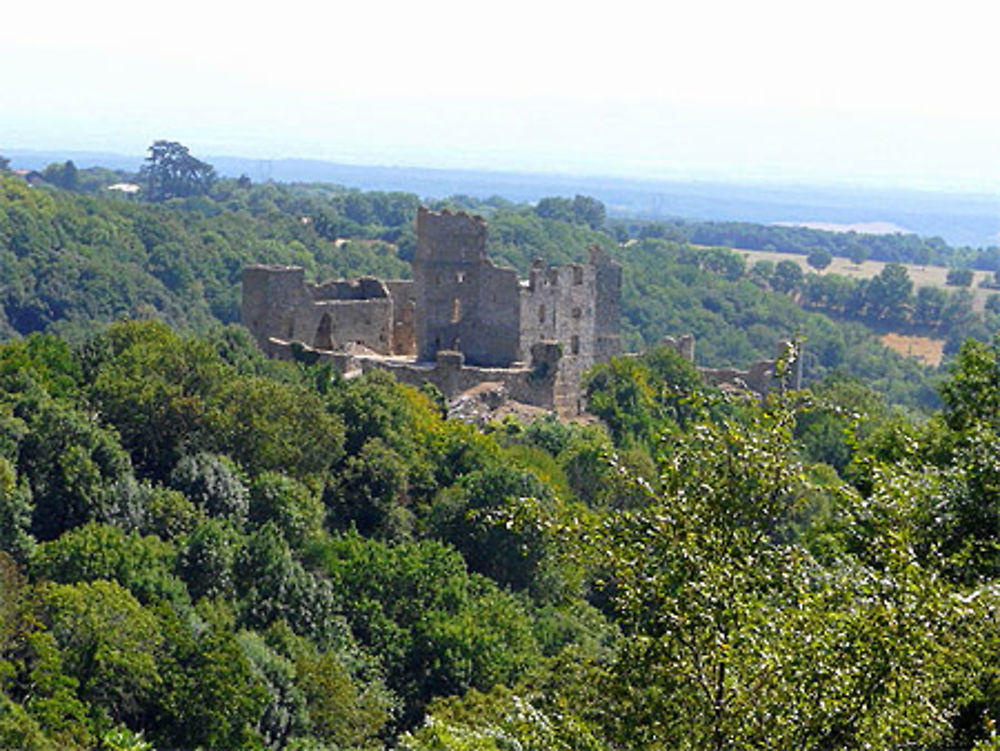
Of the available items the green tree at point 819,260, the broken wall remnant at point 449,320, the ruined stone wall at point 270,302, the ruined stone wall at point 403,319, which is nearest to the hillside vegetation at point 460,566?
the broken wall remnant at point 449,320

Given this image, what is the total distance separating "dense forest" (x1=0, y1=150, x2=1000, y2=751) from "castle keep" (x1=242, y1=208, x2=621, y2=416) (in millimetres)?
1479

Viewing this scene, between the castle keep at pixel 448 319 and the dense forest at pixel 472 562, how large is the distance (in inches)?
58.2

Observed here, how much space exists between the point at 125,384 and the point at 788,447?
19274 millimetres

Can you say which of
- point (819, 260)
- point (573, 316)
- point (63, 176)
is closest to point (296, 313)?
point (573, 316)

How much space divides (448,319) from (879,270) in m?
125

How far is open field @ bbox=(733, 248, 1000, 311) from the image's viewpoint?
147 meters

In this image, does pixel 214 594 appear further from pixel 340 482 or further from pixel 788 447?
pixel 788 447

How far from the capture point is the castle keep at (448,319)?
4106 centimetres

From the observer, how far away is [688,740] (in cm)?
1266

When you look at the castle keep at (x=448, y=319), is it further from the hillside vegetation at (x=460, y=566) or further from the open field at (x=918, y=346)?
the open field at (x=918, y=346)

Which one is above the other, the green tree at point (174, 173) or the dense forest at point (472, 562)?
→ the dense forest at point (472, 562)

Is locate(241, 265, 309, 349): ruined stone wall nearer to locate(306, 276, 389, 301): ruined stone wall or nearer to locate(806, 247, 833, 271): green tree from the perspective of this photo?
locate(306, 276, 389, 301): ruined stone wall

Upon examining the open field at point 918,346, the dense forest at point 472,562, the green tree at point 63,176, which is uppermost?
the dense forest at point 472,562

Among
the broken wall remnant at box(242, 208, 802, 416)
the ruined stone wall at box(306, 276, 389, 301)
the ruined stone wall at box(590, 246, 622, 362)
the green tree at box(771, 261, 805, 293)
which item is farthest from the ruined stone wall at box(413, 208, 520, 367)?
the green tree at box(771, 261, 805, 293)
